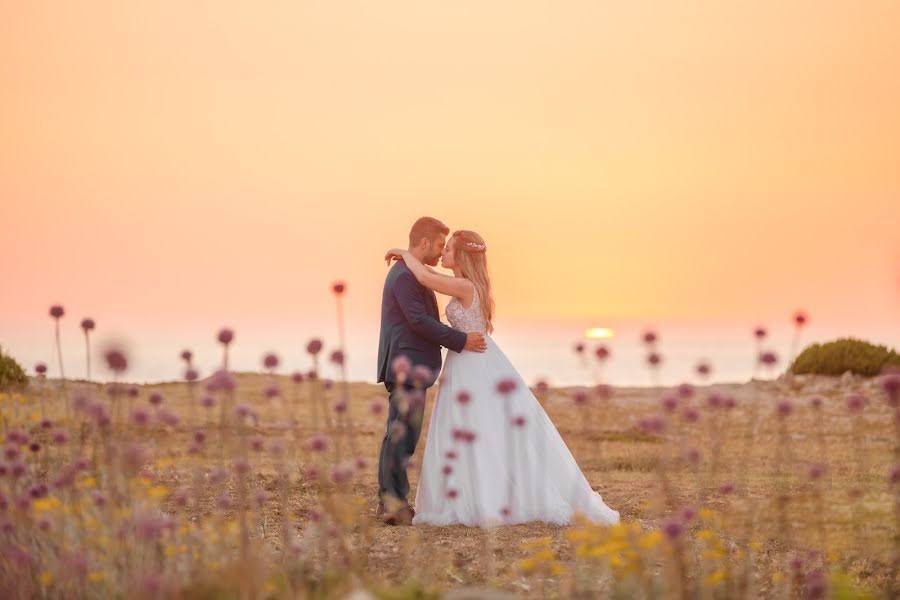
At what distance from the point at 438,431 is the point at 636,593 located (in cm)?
311

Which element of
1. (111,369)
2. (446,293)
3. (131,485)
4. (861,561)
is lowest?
(861,561)

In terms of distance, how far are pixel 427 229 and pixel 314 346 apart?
279 cm

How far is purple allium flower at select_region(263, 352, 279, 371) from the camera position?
548 cm

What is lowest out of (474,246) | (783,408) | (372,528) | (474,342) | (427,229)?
(372,528)

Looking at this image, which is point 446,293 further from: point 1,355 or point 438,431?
point 1,355

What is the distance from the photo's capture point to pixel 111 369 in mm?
5234

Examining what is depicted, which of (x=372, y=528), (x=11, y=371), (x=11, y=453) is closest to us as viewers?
(x=11, y=453)

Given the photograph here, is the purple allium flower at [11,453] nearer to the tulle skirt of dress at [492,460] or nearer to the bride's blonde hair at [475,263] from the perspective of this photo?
the tulle skirt of dress at [492,460]

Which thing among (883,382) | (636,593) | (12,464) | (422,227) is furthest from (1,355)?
(883,382)

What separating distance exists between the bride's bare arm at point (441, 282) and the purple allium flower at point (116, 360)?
3.37m

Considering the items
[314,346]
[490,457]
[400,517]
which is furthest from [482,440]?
[314,346]

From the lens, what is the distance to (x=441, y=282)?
822cm

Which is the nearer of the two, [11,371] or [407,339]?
[407,339]

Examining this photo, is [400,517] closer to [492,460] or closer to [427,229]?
[492,460]
